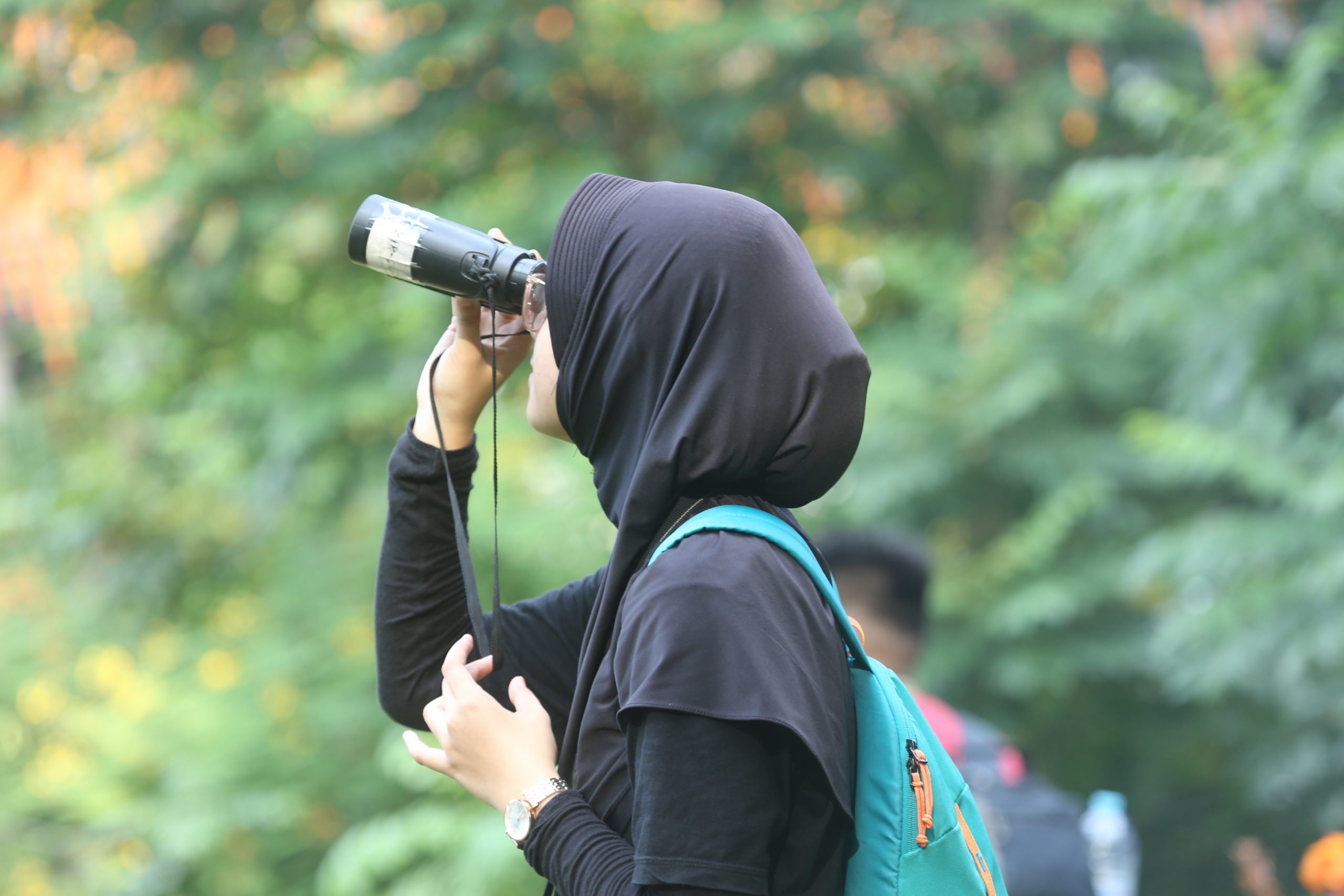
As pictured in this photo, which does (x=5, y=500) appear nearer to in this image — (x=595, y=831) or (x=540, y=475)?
(x=540, y=475)

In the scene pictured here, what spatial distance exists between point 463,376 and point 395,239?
0.68 ft

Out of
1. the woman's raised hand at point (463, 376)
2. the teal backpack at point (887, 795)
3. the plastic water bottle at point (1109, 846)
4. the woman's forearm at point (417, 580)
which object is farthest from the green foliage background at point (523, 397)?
the teal backpack at point (887, 795)

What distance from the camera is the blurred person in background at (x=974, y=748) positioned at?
320cm

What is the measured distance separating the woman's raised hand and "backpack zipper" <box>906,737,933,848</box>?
0.75m

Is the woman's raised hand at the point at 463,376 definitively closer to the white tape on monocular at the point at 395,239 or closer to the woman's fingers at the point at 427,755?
the white tape on monocular at the point at 395,239

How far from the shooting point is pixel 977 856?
1402mm

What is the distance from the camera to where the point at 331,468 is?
19.6 ft

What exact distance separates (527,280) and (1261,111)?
3.53 metres

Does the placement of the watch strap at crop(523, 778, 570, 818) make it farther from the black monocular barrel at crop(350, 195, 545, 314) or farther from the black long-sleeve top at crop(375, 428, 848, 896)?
the black monocular barrel at crop(350, 195, 545, 314)

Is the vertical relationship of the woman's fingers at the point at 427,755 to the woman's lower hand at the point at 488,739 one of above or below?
below

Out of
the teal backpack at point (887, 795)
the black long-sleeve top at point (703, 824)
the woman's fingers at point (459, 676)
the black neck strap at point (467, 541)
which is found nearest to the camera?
the black long-sleeve top at point (703, 824)

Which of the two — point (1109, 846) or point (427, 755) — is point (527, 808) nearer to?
point (427, 755)

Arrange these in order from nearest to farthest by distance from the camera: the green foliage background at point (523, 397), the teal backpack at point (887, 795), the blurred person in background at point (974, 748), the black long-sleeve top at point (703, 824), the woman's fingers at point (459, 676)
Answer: the black long-sleeve top at point (703, 824), the teal backpack at point (887, 795), the woman's fingers at point (459, 676), the blurred person in background at point (974, 748), the green foliage background at point (523, 397)

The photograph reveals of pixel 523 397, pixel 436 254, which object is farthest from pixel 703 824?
pixel 523 397
